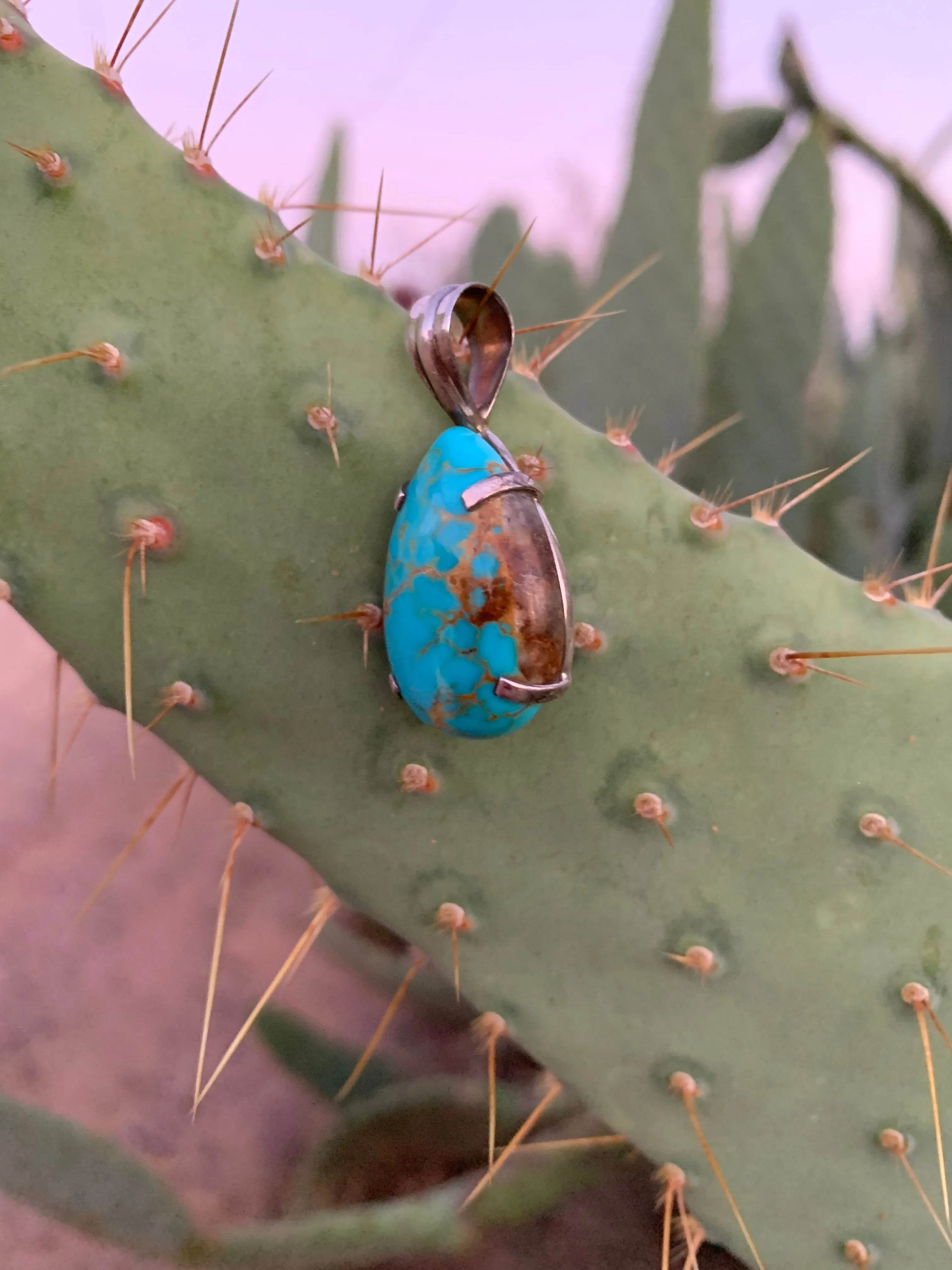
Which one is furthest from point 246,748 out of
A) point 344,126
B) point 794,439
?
point 344,126

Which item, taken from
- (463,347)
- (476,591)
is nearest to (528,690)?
(476,591)

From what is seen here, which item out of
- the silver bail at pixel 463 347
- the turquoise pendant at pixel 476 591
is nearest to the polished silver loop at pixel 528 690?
the turquoise pendant at pixel 476 591

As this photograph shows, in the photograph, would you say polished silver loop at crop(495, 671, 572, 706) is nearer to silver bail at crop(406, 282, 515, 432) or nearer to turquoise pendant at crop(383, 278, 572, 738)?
turquoise pendant at crop(383, 278, 572, 738)

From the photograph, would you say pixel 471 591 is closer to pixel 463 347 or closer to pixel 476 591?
pixel 476 591

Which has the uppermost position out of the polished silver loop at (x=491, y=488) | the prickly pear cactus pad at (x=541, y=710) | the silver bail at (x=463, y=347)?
the silver bail at (x=463, y=347)

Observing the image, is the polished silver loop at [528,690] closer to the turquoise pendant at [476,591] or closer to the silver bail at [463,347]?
the turquoise pendant at [476,591]

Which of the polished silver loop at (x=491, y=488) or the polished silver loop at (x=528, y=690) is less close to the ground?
the polished silver loop at (x=491, y=488)
